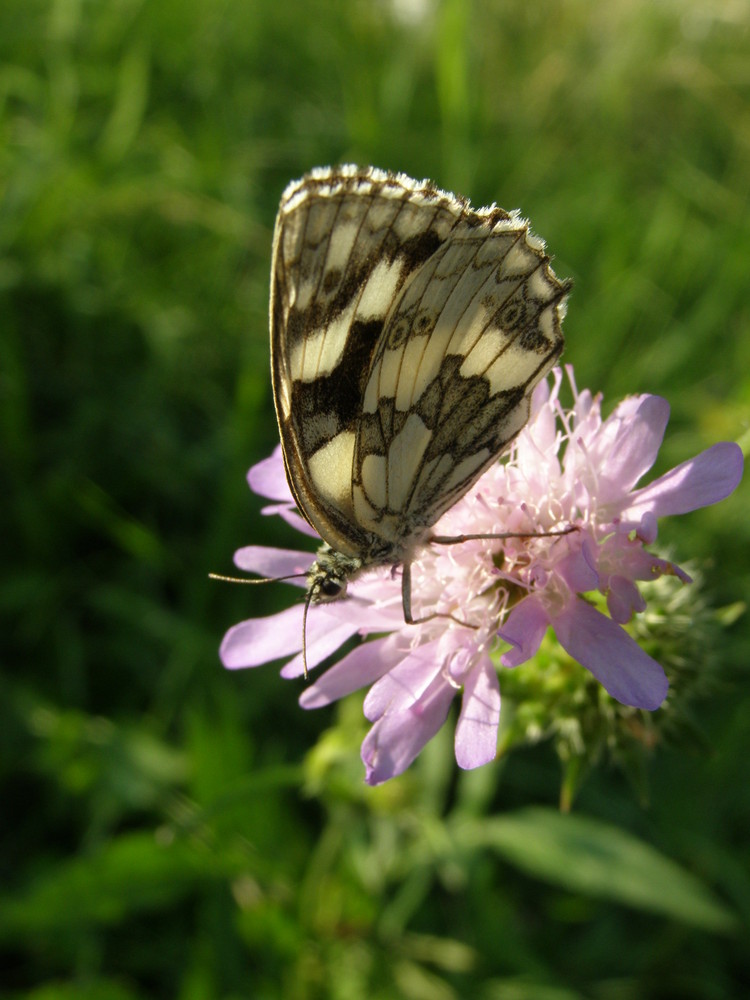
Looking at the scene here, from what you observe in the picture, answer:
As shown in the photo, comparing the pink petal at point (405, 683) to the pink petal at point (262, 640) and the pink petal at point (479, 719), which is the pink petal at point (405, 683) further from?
the pink petal at point (262, 640)

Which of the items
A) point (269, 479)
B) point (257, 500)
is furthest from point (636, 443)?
point (257, 500)

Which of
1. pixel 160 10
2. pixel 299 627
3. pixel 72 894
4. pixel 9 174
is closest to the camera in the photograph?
pixel 299 627

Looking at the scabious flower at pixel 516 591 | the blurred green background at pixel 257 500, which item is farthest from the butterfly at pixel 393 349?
the blurred green background at pixel 257 500

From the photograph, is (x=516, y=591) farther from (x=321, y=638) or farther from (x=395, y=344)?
(x=395, y=344)

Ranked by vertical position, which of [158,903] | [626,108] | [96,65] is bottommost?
[158,903]

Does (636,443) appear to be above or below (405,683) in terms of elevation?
above

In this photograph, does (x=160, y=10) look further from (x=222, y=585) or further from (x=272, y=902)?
(x=272, y=902)

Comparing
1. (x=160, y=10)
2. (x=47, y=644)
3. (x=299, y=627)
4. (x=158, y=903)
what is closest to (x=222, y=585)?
(x=47, y=644)
